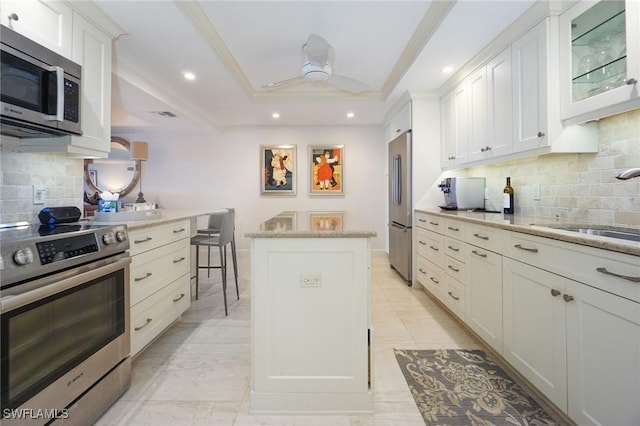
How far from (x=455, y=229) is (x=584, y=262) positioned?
1220 millimetres

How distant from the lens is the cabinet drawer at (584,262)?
104cm

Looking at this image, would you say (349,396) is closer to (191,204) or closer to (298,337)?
(298,337)

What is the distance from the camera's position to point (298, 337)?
4.83 ft

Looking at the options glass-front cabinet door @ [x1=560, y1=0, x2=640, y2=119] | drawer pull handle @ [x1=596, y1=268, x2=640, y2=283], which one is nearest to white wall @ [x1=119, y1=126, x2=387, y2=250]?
glass-front cabinet door @ [x1=560, y1=0, x2=640, y2=119]

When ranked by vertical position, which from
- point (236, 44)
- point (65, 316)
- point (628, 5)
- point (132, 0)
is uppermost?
point (236, 44)

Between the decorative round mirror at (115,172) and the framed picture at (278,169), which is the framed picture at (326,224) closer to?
the framed picture at (278,169)

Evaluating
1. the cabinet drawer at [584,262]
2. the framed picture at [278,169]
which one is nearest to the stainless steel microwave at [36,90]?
the cabinet drawer at [584,262]

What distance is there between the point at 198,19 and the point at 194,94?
156 cm

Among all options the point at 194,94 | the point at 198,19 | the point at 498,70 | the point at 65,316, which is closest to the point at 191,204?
the point at 194,94

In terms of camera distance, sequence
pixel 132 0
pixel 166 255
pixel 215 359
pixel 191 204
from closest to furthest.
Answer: pixel 132 0, pixel 215 359, pixel 166 255, pixel 191 204

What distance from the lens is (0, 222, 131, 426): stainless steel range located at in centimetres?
106

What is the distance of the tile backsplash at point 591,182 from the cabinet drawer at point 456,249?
2.14ft

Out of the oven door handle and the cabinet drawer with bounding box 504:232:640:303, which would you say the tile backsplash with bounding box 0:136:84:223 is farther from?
the cabinet drawer with bounding box 504:232:640:303

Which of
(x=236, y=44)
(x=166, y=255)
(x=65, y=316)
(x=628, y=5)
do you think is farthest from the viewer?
(x=236, y=44)
